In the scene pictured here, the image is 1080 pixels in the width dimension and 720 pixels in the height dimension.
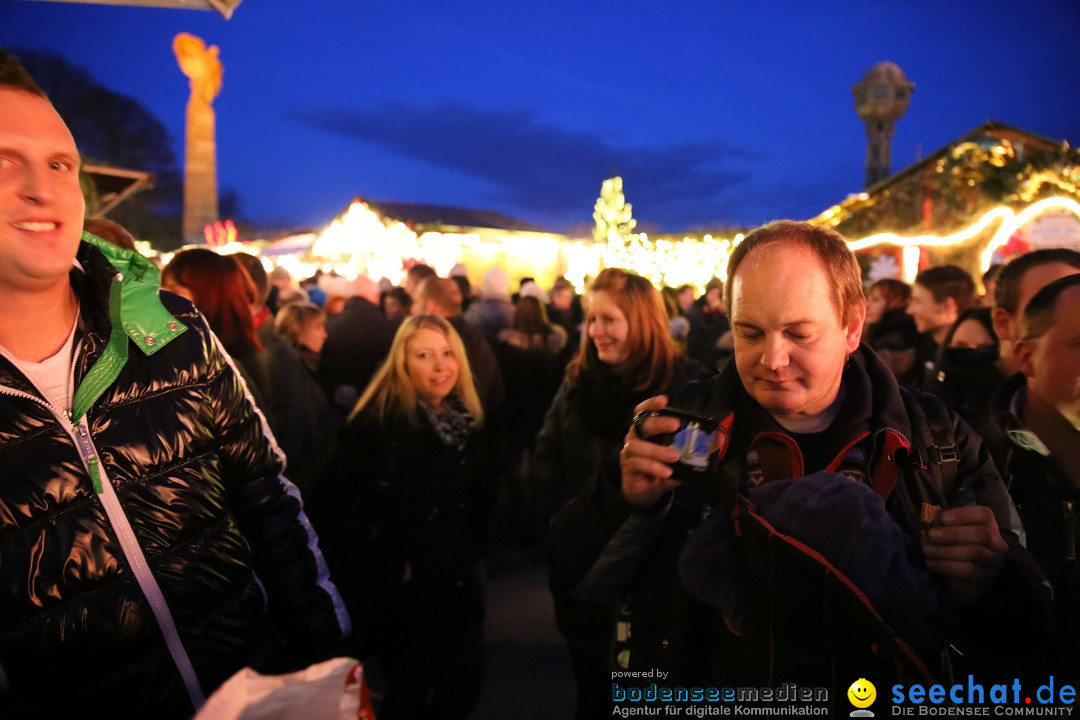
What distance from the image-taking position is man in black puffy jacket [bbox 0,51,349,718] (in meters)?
1.33

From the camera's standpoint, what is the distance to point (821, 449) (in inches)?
60.4

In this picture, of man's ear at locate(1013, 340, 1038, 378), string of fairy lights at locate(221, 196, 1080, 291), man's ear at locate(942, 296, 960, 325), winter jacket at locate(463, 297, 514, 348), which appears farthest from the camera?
string of fairy lights at locate(221, 196, 1080, 291)

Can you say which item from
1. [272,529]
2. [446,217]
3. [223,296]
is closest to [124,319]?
[272,529]

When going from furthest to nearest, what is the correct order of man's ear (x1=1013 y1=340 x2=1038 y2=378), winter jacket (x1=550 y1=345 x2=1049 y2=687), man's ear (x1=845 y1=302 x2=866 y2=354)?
→ 1. man's ear (x1=1013 y1=340 x2=1038 y2=378)
2. man's ear (x1=845 y1=302 x2=866 y2=354)
3. winter jacket (x1=550 y1=345 x2=1049 y2=687)

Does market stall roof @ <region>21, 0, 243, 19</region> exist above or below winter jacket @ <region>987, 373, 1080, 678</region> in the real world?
above

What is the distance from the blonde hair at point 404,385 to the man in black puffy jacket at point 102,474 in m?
1.29

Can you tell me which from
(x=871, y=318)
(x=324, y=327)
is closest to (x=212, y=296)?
(x=324, y=327)

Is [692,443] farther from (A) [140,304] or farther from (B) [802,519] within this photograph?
(A) [140,304]

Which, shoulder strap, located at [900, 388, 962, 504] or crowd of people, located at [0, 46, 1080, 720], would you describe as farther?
shoulder strap, located at [900, 388, 962, 504]

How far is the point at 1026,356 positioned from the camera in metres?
1.97

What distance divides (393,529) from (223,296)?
135 centimetres

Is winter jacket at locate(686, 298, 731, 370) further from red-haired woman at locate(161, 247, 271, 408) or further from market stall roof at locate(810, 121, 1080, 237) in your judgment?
red-haired woman at locate(161, 247, 271, 408)

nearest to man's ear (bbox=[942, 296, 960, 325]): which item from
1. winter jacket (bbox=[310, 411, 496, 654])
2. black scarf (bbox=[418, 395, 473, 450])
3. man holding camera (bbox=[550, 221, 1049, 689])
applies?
man holding camera (bbox=[550, 221, 1049, 689])

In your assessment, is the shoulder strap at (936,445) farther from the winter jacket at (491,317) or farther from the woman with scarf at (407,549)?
the winter jacket at (491,317)
